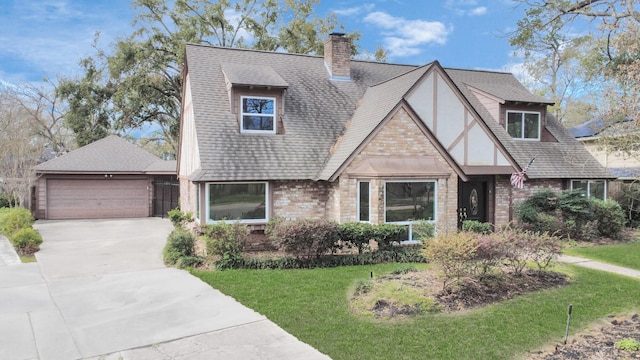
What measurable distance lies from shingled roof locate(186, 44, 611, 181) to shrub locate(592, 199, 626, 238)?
1.92m

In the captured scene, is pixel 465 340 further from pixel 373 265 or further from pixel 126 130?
pixel 126 130

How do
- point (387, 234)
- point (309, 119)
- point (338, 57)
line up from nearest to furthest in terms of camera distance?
point (387, 234) → point (309, 119) → point (338, 57)

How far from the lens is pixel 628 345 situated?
605 centimetres

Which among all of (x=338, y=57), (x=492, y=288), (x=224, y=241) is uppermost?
(x=338, y=57)

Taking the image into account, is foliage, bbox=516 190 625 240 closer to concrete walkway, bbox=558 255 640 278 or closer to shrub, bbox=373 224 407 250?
concrete walkway, bbox=558 255 640 278

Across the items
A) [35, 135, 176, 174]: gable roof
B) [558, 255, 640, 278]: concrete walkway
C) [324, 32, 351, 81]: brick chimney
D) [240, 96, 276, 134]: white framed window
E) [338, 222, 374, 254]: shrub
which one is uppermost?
[324, 32, 351, 81]: brick chimney

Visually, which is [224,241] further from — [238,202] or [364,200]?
[364,200]

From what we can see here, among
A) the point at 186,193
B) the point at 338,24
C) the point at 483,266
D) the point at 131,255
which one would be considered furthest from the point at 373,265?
the point at 338,24

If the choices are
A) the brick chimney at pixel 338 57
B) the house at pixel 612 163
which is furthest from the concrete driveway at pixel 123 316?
the house at pixel 612 163

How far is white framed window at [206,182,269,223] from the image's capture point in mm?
13359

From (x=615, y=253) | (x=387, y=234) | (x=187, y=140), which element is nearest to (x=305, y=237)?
(x=387, y=234)

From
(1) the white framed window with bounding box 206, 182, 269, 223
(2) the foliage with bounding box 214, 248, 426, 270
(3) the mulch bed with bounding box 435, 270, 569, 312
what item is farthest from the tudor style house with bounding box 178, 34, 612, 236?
(3) the mulch bed with bounding box 435, 270, 569, 312

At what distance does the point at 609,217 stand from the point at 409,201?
8.52m

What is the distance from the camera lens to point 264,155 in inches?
559
